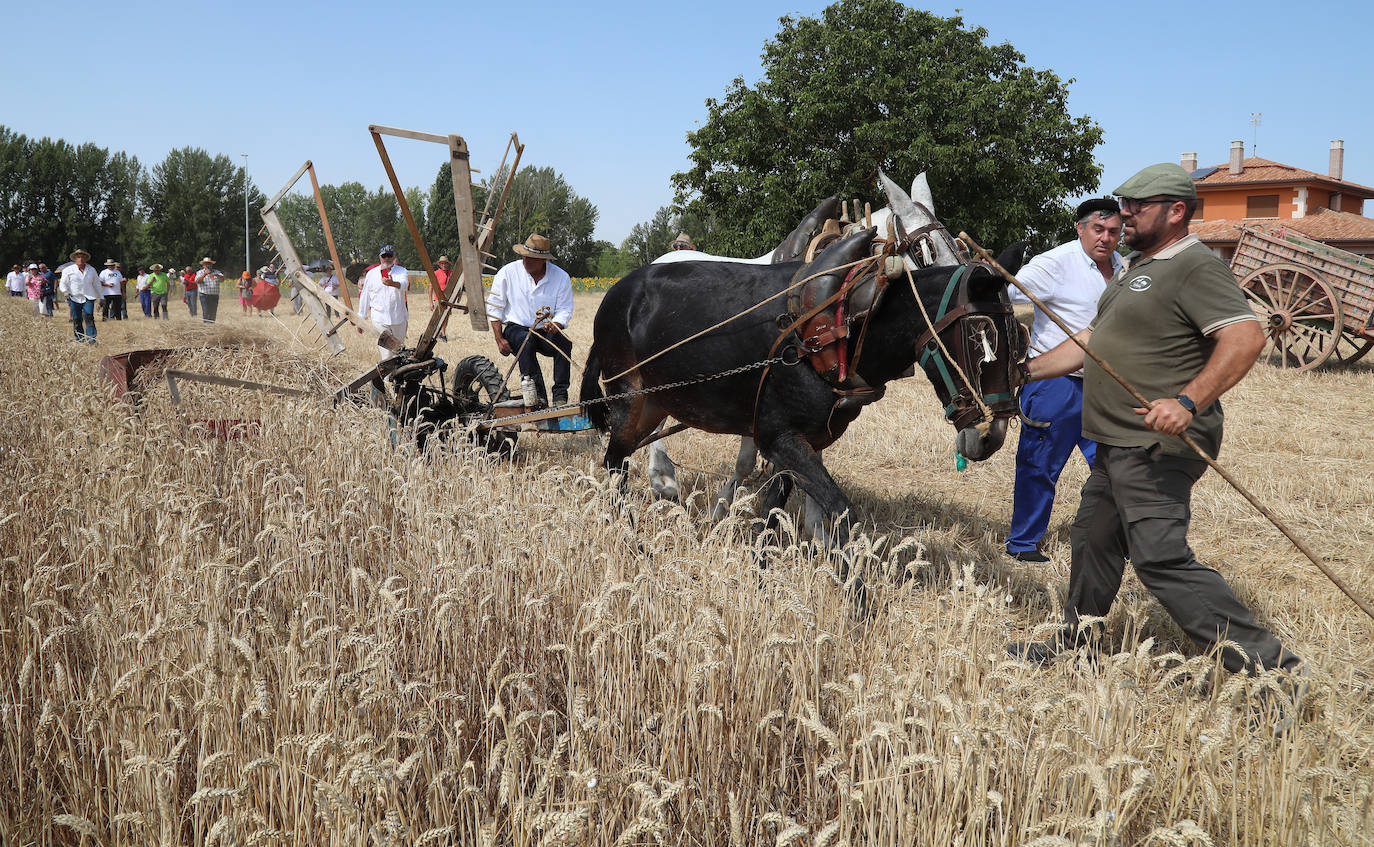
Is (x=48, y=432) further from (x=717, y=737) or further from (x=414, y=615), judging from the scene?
(x=717, y=737)

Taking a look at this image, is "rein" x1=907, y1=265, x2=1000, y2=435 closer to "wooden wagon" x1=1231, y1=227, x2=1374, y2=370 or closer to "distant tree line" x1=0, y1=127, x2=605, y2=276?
"wooden wagon" x1=1231, y1=227, x2=1374, y2=370

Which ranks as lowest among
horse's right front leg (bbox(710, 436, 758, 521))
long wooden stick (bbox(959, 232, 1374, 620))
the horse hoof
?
the horse hoof

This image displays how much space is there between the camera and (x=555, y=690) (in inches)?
115

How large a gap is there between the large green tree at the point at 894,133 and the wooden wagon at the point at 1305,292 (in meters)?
9.25

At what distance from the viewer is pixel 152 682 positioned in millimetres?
2447

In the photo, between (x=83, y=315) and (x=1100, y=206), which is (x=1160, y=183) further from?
(x=83, y=315)

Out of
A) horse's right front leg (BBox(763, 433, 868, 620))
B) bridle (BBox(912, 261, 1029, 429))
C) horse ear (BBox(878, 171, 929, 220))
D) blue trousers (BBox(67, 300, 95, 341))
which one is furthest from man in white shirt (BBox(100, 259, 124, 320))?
bridle (BBox(912, 261, 1029, 429))

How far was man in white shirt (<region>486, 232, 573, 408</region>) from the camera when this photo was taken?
24.7 ft

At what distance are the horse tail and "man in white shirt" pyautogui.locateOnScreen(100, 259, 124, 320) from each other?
21.2 meters

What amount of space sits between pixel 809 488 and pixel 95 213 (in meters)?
84.8

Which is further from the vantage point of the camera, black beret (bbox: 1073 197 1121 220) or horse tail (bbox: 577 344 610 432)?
horse tail (bbox: 577 344 610 432)

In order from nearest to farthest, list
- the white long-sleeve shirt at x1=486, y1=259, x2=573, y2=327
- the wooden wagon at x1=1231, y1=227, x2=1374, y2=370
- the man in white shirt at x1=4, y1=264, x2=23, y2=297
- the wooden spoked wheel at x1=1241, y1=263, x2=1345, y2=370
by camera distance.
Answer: the white long-sleeve shirt at x1=486, y1=259, x2=573, y2=327 < the wooden wagon at x1=1231, y1=227, x2=1374, y2=370 < the wooden spoked wheel at x1=1241, y1=263, x2=1345, y2=370 < the man in white shirt at x1=4, y1=264, x2=23, y2=297

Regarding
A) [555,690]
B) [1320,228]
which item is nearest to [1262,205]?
[1320,228]

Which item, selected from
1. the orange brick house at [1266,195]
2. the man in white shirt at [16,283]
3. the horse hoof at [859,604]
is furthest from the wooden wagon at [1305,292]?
the man in white shirt at [16,283]
